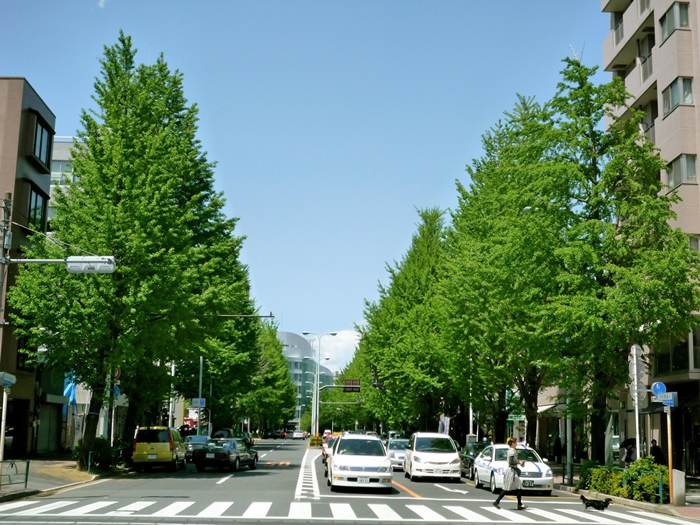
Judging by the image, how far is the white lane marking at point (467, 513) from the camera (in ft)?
55.0

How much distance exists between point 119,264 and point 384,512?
51.5 feet

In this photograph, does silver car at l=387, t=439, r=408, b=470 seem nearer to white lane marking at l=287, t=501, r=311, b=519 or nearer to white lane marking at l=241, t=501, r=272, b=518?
white lane marking at l=287, t=501, r=311, b=519

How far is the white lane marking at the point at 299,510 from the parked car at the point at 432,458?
11.1m

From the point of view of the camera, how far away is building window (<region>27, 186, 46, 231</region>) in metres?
41.3

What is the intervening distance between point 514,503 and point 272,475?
41.1 feet

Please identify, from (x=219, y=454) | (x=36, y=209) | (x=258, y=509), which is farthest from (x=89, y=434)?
(x=36, y=209)

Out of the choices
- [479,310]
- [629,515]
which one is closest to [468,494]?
[629,515]

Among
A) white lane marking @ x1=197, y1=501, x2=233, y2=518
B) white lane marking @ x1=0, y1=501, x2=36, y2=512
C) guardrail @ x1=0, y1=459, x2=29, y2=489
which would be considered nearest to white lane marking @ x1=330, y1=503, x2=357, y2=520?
white lane marking @ x1=197, y1=501, x2=233, y2=518

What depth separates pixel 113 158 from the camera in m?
30.3

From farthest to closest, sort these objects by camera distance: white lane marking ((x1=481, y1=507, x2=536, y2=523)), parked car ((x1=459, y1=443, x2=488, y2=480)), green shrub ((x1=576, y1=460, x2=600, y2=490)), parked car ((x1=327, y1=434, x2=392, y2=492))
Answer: parked car ((x1=459, y1=443, x2=488, y2=480))
green shrub ((x1=576, y1=460, x2=600, y2=490))
parked car ((x1=327, y1=434, x2=392, y2=492))
white lane marking ((x1=481, y1=507, x2=536, y2=523))

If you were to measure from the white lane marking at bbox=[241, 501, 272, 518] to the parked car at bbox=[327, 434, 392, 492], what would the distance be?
4468 millimetres

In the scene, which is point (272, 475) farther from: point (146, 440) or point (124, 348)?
point (124, 348)

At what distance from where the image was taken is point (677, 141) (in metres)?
33.8

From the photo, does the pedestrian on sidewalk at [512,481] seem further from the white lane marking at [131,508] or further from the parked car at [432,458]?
the parked car at [432,458]
